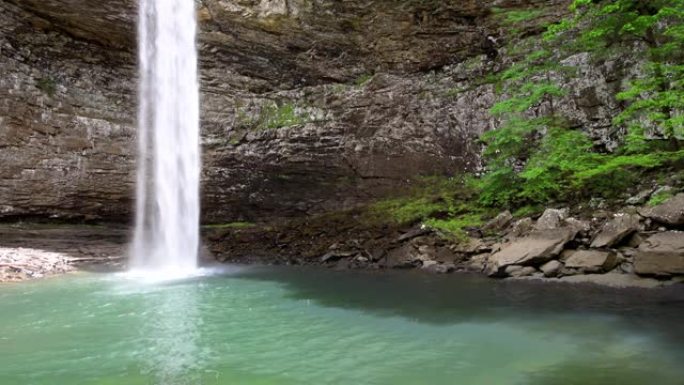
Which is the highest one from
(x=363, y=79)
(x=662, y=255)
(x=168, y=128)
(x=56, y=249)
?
(x=363, y=79)

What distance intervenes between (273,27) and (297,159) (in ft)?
14.9

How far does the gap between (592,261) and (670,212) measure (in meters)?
1.82

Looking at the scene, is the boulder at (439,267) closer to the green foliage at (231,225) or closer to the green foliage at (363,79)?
the green foliage at (231,225)

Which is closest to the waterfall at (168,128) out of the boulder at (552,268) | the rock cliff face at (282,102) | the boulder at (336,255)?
the rock cliff face at (282,102)

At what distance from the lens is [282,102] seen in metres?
19.0

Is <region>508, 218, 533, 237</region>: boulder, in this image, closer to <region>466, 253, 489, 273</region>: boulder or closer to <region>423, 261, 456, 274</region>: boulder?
<region>466, 253, 489, 273</region>: boulder

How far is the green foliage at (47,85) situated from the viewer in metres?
16.8

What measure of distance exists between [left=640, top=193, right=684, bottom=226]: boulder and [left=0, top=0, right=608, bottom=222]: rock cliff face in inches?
245

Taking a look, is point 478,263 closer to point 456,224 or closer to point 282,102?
point 456,224

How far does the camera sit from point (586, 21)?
16.2 meters

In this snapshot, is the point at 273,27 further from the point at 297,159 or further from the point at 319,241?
the point at 319,241

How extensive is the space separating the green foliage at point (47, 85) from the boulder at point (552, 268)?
1584 cm

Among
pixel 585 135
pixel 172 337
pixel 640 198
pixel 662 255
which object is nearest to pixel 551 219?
pixel 640 198

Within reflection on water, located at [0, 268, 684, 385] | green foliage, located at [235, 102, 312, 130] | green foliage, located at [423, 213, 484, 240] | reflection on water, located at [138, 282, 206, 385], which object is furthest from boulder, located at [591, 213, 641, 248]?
green foliage, located at [235, 102, 312, 130]
